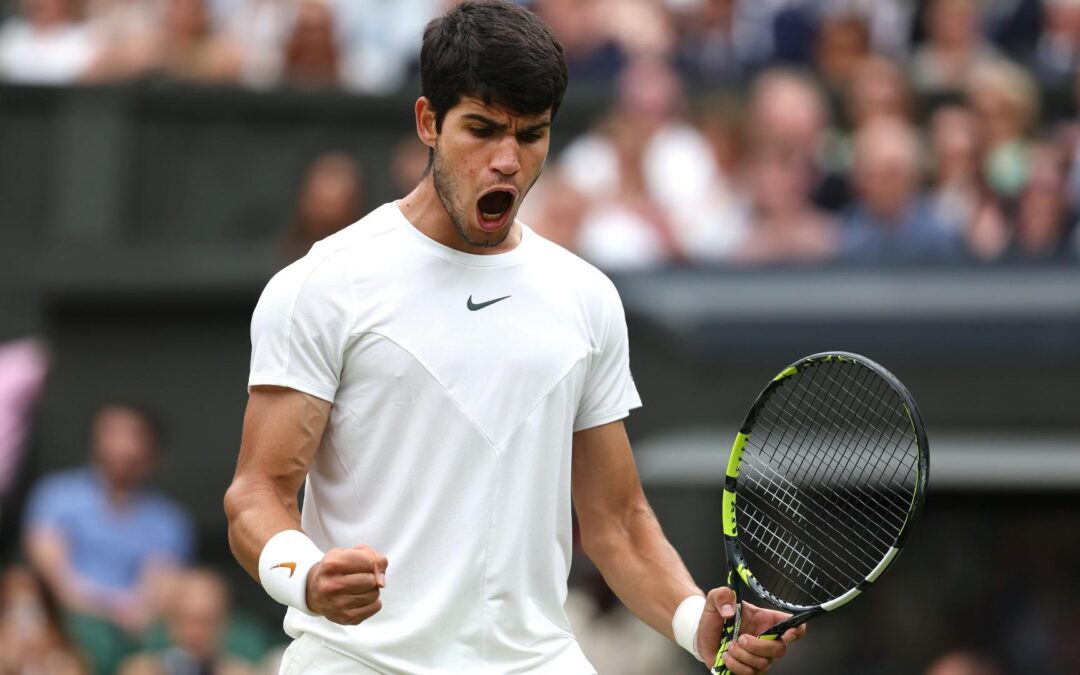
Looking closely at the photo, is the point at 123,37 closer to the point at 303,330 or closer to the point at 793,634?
the point at 303,330

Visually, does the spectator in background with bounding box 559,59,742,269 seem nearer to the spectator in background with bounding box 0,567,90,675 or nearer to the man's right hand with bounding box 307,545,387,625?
the spectator in background with bounding box 0,567,90,675

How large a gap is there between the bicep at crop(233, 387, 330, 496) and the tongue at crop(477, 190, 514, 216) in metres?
0.54

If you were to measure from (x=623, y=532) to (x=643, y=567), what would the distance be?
10 centimetres

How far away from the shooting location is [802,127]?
9.69 m

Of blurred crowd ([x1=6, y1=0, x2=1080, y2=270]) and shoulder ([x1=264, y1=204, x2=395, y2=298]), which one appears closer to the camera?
shoulder ([x1=264, y1=204, x2=395, y2=298])

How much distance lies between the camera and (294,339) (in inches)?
156

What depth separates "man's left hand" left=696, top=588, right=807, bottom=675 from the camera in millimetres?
3957

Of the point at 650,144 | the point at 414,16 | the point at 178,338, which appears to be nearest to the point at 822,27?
the point at 650,144

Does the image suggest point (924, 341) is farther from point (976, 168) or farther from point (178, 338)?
point (178, 338)

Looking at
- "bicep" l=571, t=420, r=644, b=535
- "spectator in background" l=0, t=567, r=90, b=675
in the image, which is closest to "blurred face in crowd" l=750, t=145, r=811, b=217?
"spectator in background" l=0, t=567, r=90, b=675

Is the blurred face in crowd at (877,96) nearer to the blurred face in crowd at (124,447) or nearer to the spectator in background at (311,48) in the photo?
the spectator in background at (311,48)

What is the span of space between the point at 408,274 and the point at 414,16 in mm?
7369

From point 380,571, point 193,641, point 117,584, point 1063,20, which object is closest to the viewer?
point 380,571

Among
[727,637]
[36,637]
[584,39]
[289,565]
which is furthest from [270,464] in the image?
[584,39]
